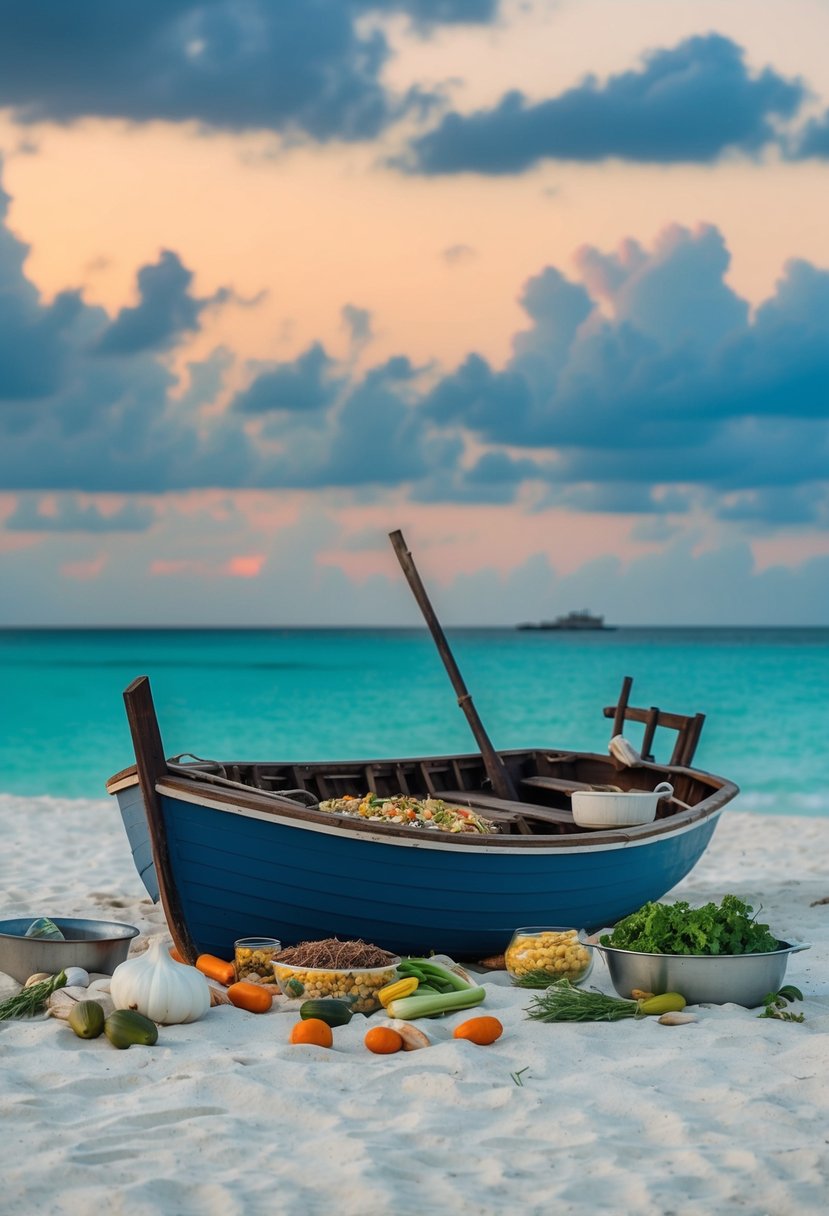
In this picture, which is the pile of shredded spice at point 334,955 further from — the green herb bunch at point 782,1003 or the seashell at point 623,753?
the seashell at point 623,753

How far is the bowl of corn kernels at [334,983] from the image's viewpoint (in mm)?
5852

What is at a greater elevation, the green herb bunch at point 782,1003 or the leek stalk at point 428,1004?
the leek stalk at point 428,1004

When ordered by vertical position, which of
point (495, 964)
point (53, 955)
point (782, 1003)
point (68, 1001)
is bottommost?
point (782, 1003)

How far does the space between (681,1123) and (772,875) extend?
22.5 ft

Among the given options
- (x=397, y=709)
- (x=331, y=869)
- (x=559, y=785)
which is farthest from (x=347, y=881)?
(x=397, y=709)

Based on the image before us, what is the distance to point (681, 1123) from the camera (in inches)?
174

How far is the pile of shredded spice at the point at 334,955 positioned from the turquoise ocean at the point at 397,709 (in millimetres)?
Result: 14912

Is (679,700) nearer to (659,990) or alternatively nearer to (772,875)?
(772,875)

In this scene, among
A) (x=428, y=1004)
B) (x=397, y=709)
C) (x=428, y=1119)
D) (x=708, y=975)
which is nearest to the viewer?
(x=428, y=1119)

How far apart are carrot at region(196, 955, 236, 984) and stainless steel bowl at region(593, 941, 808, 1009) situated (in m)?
1.82

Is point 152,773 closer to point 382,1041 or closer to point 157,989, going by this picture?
point 157,989

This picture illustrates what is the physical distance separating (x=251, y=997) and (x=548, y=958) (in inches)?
58.7

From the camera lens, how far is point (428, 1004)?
5.74 meters

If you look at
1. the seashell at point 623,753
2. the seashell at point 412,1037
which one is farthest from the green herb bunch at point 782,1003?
the seashell at point 623,753
